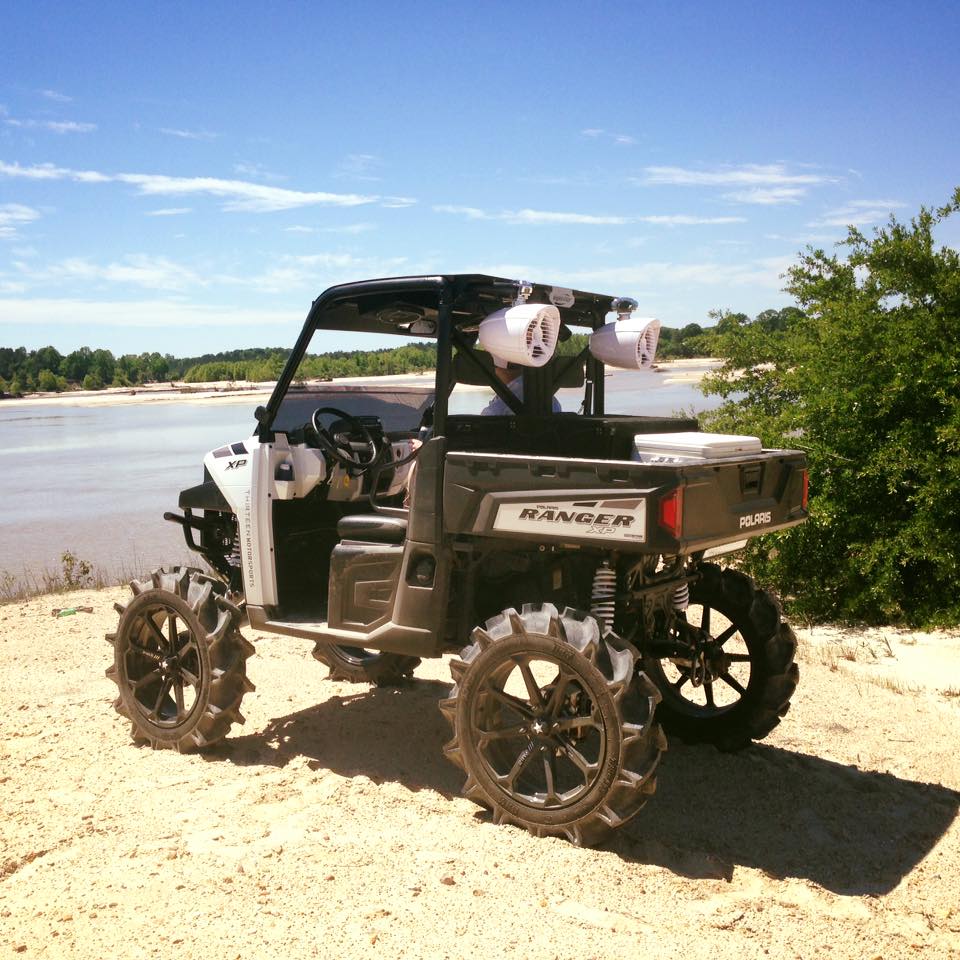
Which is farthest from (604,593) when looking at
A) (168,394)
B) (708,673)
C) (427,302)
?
(168,394)

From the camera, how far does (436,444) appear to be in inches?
167

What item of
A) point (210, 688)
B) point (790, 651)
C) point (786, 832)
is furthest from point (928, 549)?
point (210, 688)

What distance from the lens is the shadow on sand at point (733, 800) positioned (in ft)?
12.8

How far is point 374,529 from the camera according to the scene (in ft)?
15.3

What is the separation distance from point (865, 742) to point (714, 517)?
2.06m

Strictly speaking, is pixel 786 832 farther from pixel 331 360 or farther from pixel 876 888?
pixel 331 360

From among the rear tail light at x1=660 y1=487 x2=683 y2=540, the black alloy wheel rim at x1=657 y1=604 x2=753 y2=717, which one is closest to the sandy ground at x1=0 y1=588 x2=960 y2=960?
the black alloy wheel rim at x1=657 y1=604 x2=753 y2=717

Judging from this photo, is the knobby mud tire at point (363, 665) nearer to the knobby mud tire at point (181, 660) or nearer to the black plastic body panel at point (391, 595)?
the knobby mud tire at point (181, 660)

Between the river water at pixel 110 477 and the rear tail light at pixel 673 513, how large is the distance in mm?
1429

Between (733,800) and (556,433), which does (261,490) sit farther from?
(733,800)

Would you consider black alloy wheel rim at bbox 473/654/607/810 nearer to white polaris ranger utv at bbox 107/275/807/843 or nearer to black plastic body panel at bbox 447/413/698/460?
white polaris ranger utv at bbox 107/275/807/843

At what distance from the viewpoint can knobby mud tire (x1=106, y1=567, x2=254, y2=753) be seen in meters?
4.94

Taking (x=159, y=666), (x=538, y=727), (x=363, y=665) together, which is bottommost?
(x=363, y=665)

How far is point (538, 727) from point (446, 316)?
1716mm
